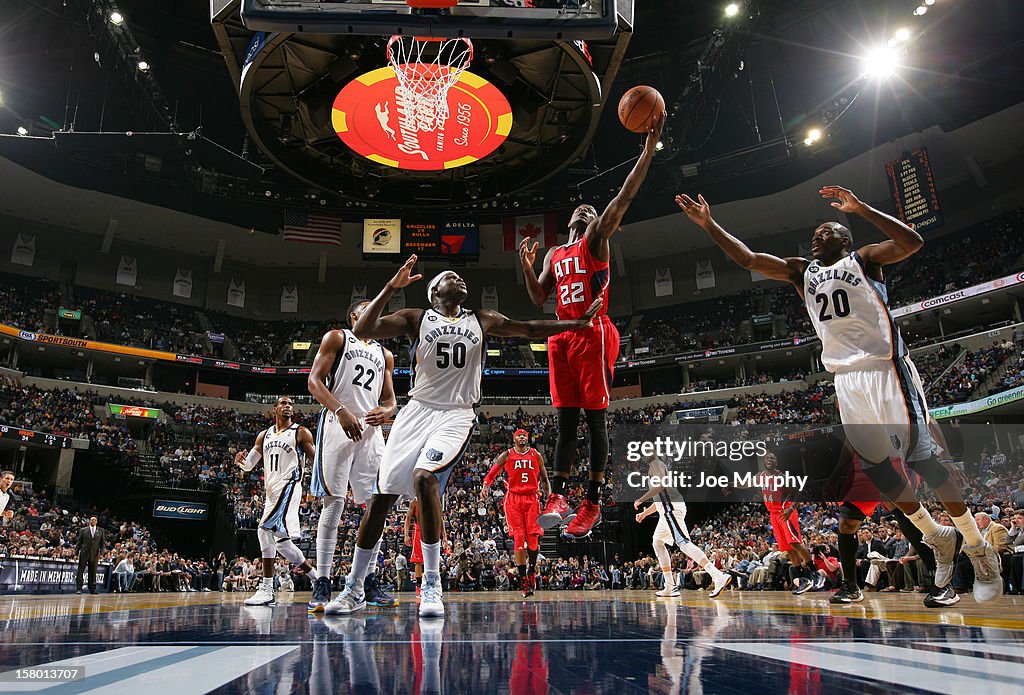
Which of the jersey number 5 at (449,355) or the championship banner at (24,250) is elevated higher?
the championship banner at (24,250)

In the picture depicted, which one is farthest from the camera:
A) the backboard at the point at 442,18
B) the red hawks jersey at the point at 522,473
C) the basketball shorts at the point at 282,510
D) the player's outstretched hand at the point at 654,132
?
the red hawks jersey at the point at 522,473

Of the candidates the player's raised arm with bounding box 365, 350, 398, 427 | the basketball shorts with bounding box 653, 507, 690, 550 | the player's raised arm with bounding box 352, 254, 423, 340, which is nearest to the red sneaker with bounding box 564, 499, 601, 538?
the player's raised arm with bounding box 365, 350, 398, 427

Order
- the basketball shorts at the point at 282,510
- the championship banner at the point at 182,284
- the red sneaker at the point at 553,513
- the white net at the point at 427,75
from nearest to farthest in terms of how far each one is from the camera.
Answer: the red sneaker at the point at 553,513 < the basketball shorts at the point at 282,510 < the white net at the point at 427,75 < the championship banner at the point at 182,284

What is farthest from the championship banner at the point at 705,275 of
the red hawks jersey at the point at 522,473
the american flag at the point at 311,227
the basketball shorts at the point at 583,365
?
the basketball shorts at the point at 583,365

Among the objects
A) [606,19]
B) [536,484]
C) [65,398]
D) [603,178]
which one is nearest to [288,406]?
[536,484]

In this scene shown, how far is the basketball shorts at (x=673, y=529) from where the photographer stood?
9409mm

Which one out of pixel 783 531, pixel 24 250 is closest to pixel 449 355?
pixel 783 531

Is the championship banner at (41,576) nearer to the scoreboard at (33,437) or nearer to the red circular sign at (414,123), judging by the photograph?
the scoreboard at (33,437)

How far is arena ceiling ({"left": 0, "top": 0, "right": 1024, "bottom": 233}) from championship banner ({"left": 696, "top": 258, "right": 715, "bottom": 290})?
7.46 m

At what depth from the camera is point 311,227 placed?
24.2 meters

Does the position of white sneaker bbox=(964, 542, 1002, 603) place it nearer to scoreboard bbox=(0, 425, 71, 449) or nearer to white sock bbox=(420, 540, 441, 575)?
white sock bbox=(420, 540, 441, 575)

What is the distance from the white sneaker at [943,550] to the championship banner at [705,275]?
29.0 metres

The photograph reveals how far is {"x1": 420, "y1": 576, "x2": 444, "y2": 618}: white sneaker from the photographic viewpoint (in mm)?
4184

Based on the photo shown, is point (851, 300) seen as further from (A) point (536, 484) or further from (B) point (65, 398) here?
(B) point (65, 398)
